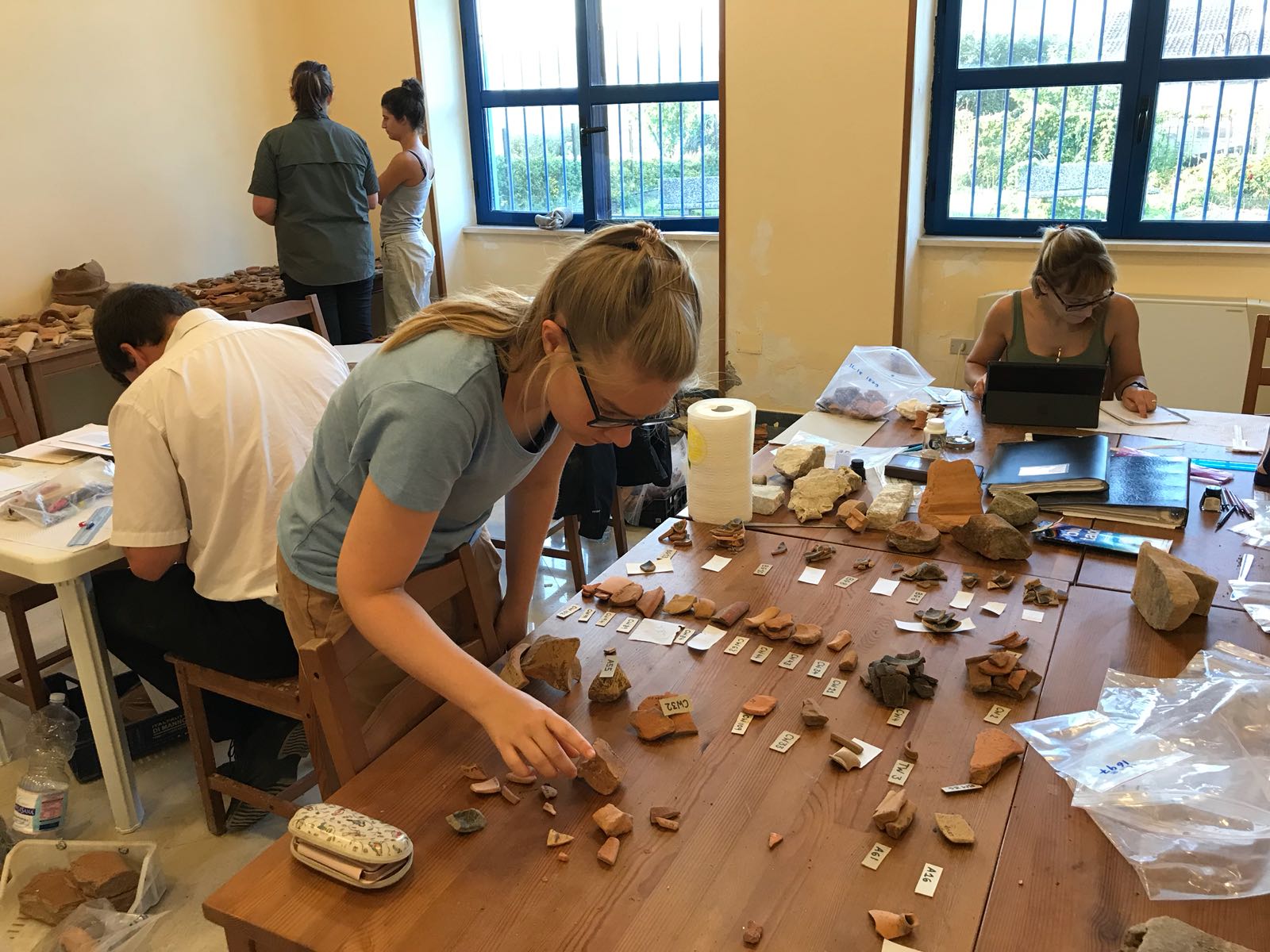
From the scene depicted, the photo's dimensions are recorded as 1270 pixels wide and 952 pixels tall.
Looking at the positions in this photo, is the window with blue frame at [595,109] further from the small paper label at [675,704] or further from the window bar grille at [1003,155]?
the small paper label at [675,704]

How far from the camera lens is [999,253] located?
3961mm

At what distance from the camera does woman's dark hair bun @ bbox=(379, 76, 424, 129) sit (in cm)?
422

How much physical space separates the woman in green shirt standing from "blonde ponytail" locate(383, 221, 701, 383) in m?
3.14

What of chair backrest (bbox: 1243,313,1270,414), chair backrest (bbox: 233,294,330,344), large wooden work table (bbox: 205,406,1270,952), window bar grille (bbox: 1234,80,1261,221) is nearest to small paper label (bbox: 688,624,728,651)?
large wooden work table (bbox: 205,406,1270,952)

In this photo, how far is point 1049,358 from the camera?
2.67 meters

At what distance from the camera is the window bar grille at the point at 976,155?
399 cm

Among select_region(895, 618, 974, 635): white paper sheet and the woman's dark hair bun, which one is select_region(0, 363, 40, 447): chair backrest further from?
select_region(895, 618, 974, 635): white paper sheet

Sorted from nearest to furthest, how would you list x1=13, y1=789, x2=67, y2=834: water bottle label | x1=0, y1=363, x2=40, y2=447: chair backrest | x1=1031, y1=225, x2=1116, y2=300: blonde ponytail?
x1=13, y1=789, x2=67, y2=834: water bottle label, x1=1031, y1=225, x2=1116, y2=300: blonde ponytail, x1=0, y1=363, x2=40, y2=447: chair backrest

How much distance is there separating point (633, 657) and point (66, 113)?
408cm

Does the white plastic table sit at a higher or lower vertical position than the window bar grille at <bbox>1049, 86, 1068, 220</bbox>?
lower

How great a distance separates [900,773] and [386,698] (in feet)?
2.08

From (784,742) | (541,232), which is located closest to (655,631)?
(784,742)

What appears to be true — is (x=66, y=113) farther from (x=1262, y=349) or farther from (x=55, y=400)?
(x=1262, y=349)

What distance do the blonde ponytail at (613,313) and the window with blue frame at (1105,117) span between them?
3374 millimetres
